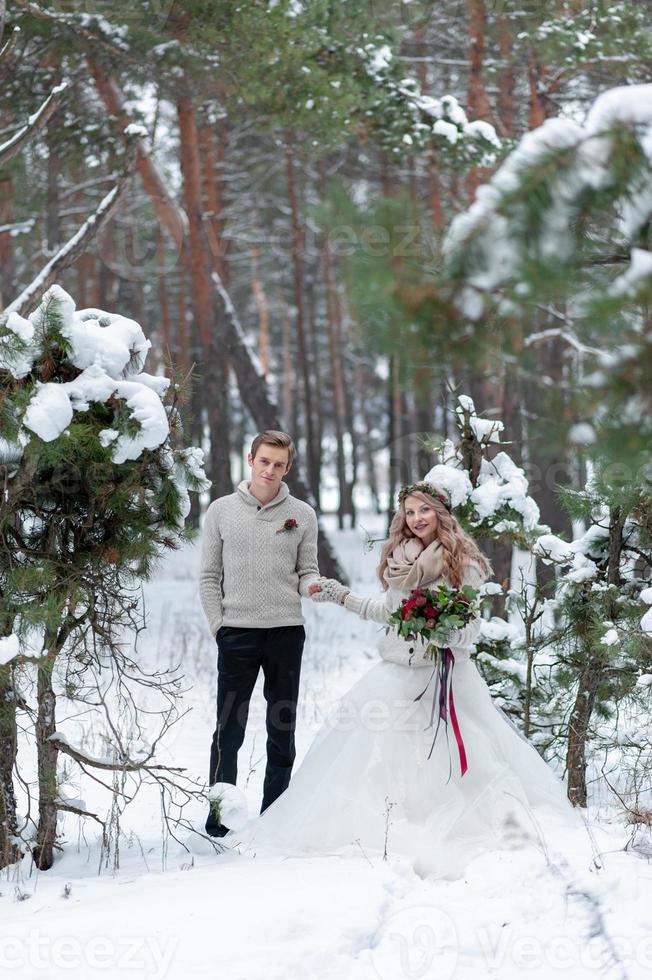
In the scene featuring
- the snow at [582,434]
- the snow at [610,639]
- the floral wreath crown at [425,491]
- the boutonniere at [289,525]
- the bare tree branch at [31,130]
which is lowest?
the snow at [610,639]

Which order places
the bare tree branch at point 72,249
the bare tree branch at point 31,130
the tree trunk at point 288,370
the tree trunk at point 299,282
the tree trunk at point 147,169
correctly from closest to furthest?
the bare tree branch at point 31,130 → the bare tree branch at point 72,249 → the tree trunk at point 147,169 → the tree trunk at point 299,282 → the tree trunk at point 288,370

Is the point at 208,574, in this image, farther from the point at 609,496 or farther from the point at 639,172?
the point at 639,172

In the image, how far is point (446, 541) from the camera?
4.54 metres

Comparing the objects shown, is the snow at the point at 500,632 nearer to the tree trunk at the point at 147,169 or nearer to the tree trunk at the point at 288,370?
the tree trunk at the point at 147,169

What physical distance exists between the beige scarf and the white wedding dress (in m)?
0.08

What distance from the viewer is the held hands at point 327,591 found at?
4607mm

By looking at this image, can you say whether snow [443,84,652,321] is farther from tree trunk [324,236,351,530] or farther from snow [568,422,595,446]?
tree trunk [324,236,351,530]

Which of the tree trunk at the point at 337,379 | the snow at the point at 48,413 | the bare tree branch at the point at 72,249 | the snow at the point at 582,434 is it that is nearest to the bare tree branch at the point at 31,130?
the bare tree branch at the point at 72,249

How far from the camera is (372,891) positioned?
143 inches

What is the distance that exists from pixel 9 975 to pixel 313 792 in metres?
1.64

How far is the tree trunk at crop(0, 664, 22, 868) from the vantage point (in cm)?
414

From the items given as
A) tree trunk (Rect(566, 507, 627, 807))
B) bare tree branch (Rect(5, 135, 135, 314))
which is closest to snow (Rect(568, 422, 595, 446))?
tree trunk (Rect(566, 507, 627, 807))

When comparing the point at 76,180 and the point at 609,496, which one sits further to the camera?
the point at 76,180

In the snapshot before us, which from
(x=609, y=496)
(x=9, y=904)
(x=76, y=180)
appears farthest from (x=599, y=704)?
(x=76, y=180)
